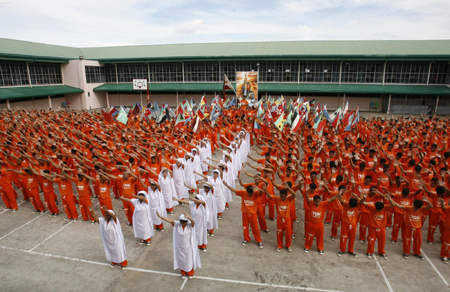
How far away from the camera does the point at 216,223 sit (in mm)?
7594

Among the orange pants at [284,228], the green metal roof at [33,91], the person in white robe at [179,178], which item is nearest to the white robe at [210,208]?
the orange pants at [284,228]

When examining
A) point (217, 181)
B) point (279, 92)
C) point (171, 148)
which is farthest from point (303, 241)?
point (279, 92)

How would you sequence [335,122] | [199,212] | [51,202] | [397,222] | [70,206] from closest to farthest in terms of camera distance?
[199,212], [397,222], [70,206], [51,202], [335,122]

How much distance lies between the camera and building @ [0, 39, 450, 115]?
28828 millimetres

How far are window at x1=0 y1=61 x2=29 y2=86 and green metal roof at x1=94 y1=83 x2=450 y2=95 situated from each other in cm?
742

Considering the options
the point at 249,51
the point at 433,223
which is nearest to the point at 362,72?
the point at 249,51

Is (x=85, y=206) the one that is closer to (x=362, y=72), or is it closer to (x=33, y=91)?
(x=33, y=91)

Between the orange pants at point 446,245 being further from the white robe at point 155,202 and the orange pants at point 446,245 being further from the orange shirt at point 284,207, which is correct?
the white robe at point 155,202

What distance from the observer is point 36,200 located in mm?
8742

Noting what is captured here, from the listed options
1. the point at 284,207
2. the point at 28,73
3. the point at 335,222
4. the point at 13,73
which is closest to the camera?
the point at 284,207

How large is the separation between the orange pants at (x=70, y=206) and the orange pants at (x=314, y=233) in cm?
655

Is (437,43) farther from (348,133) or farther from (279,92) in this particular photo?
(348,133)

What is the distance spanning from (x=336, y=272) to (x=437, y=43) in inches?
1455

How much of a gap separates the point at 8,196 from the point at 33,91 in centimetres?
2352
